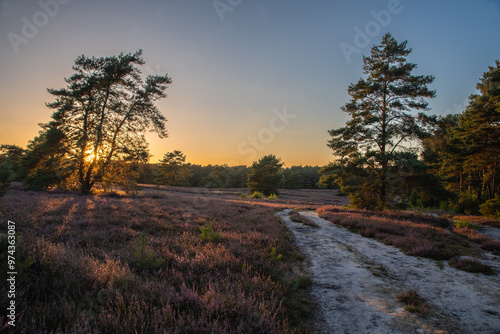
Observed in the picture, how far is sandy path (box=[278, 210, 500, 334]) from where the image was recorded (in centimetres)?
342

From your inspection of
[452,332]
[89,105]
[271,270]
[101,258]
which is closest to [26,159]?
[89,105]

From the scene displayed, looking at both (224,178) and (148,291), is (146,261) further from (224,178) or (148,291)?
(224,178)

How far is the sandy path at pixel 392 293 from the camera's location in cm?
342

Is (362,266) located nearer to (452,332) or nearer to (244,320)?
(452,332)

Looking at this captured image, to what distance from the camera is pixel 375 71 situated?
17484 mm

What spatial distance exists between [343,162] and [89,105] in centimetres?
2245

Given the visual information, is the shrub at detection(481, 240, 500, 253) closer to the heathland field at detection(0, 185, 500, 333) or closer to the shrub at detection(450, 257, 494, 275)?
the heathland field at detection(0, 185, 500, 333)

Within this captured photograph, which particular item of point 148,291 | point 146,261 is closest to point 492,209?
point 146,261

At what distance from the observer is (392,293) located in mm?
4512

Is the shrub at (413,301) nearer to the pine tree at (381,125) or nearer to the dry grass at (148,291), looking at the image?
the dry grass at (148,291)

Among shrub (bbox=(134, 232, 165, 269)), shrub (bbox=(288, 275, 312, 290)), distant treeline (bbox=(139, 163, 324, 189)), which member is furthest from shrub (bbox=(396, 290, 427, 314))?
distant treeline (bbox=(139, 163, 324, 189))

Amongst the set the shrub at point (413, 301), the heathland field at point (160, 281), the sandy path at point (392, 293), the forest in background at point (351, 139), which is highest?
the forest in background at point (351, 139)

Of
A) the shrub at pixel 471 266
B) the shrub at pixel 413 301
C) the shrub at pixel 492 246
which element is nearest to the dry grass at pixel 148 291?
the shrub at pixel 413 301

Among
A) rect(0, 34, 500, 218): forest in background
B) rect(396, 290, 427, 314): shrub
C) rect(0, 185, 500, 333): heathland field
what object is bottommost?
rect(396, 290, 427, 314): shrub
